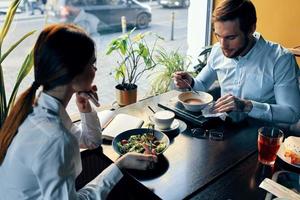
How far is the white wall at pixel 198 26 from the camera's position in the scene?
10.6 ft

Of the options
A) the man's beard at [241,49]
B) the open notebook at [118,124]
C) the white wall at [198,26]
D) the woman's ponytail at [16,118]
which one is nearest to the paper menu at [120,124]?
the open notebook at [118,124]

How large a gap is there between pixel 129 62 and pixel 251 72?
111 centimetres

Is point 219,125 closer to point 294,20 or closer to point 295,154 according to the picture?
point 295,154

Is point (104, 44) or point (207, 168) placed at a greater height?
point (104, 44)

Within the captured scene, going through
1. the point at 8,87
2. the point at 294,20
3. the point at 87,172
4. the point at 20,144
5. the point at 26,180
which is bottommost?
the point at 87,172

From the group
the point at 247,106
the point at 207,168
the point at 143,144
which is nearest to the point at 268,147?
the point at 207,168

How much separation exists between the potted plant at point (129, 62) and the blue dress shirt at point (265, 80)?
755mm

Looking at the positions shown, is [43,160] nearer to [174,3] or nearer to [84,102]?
[84,102]

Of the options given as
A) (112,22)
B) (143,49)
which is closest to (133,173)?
(143,49)

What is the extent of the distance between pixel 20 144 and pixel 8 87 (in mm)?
1512

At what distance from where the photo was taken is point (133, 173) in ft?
3.41

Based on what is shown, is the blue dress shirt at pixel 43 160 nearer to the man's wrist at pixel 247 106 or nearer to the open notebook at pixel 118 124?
Result: the open notebook at pixel 118 124

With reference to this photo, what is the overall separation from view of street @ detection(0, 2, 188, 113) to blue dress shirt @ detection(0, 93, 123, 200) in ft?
1.49

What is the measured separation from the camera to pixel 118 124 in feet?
4.51
